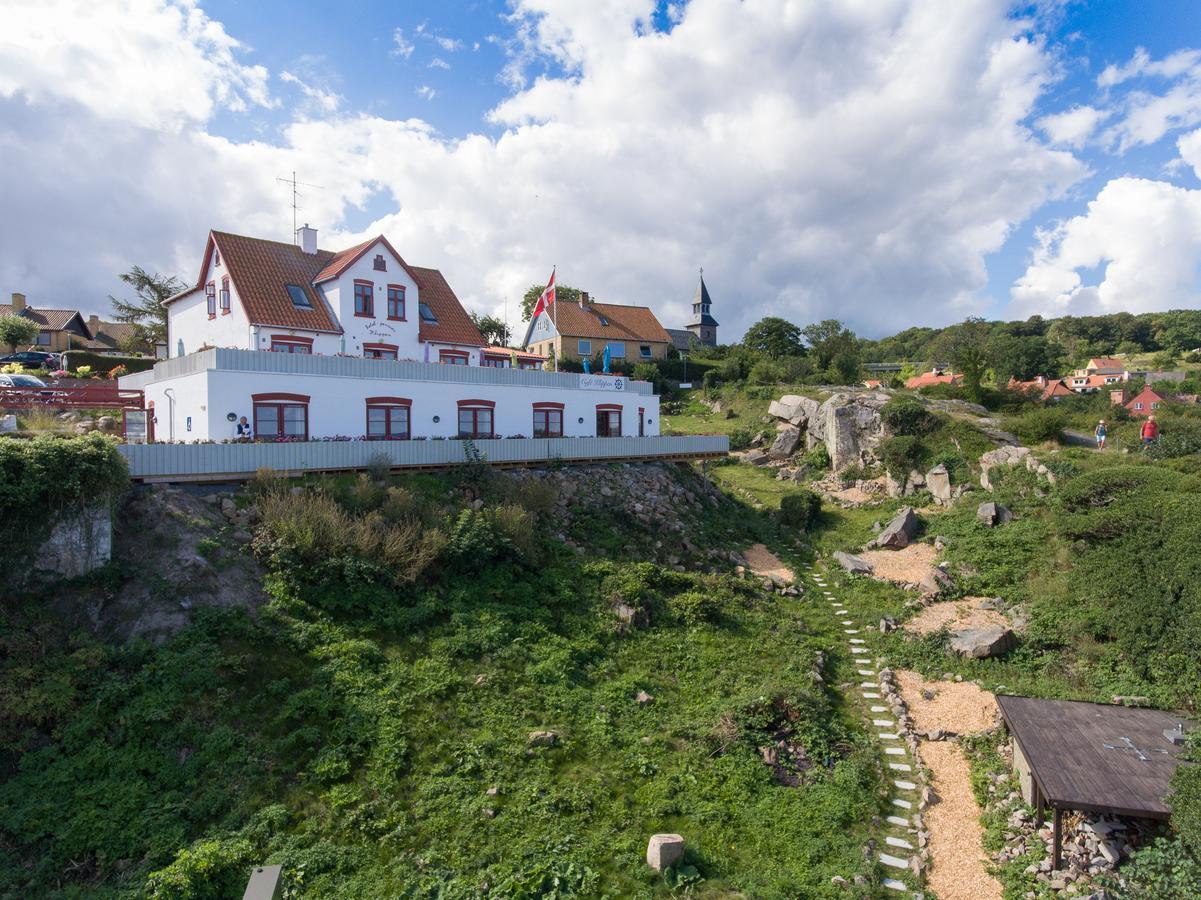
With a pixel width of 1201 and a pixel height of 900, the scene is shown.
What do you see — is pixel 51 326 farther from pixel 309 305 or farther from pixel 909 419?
pixel 909 419

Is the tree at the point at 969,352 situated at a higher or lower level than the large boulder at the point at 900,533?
higher

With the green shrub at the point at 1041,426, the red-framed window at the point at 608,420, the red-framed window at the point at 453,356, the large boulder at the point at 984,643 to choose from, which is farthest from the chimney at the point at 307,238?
the green shrub at the point at 1041,426

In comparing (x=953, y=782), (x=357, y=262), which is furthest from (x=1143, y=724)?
(x=357, y=262)

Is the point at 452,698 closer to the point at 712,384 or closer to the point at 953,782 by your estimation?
the point at 953,782

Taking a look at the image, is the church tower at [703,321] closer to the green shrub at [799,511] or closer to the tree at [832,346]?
the tree at [832,346]

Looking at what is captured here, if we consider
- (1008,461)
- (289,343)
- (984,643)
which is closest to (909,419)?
(1008,461)
